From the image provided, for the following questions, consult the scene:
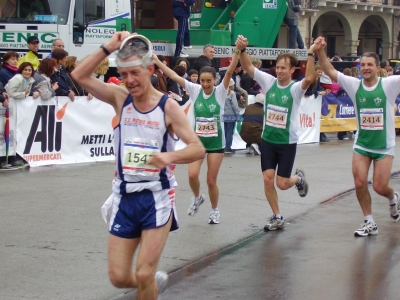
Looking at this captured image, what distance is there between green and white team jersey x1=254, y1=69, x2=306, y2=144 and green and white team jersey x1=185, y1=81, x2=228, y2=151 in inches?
23.1

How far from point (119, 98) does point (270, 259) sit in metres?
2.80

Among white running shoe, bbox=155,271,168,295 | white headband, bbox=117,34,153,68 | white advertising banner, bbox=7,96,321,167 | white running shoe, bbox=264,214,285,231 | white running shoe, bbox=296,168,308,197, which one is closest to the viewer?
white headband, bbox=117,34,153,68

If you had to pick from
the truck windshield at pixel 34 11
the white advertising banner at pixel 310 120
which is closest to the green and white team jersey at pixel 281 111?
the truck windshield at pixel 34 11

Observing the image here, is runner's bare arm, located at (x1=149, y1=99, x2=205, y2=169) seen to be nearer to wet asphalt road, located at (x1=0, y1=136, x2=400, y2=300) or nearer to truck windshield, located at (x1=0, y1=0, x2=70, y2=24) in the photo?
wet asphalt road, located at (x1=0, y1=136, x2=400, y2=300)

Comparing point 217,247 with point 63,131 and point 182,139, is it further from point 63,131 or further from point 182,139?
A: point 63,131

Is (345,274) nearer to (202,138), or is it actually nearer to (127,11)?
(202,138)

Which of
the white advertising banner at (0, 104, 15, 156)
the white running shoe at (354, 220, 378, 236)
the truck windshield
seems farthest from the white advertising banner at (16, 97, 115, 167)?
the white running shoe at (354, 220, 378, 236)

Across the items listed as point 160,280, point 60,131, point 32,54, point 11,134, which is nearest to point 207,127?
point 160,280

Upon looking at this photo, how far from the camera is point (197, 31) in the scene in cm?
2102

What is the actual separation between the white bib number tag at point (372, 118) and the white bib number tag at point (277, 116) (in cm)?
80

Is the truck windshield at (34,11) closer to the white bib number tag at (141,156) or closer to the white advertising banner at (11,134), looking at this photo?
the white advertising banner at (11,134)

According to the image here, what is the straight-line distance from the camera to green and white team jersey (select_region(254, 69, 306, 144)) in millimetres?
8648

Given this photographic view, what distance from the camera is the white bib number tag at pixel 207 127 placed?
9125 mm

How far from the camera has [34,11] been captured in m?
16.2
